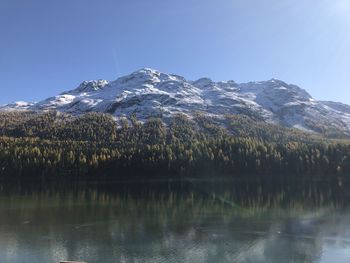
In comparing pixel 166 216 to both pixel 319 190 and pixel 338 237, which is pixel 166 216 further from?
pixel 319 190

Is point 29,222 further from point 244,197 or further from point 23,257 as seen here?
point 244,197

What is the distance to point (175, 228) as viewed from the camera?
87750mm

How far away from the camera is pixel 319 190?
163m

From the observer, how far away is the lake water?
→ 66.9 m

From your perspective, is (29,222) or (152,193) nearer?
(29,222)

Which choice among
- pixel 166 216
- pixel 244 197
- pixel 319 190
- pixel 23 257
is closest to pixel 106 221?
pixel 166 216

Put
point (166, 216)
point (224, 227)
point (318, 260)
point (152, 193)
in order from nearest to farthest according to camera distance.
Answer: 1. point (318, 260)
2. point (224, 227)
3. point (166, 216)
4. point (152, 193)

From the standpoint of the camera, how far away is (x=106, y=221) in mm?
96000

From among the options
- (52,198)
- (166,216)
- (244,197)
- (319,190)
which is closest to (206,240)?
(166,216)

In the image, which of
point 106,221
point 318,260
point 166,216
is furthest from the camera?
point 166,216

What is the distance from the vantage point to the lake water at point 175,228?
6694 cm

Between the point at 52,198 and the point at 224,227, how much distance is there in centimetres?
6978

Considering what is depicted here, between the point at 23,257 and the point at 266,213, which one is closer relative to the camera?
the point at 23,257

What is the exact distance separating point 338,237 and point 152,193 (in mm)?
84905
